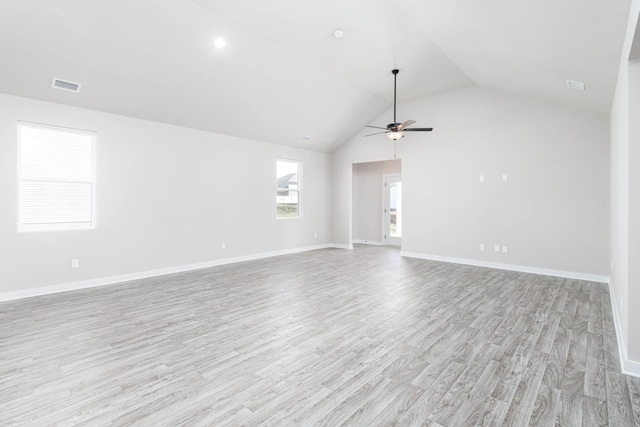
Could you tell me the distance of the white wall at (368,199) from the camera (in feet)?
31.8

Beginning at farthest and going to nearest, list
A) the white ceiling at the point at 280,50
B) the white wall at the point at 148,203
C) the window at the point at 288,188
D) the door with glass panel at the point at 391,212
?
the door with glass panel at the point at 391,212, the window at the point at 288,188, the white wall at the point at 148,203, the white ceiling at the point at 280,50

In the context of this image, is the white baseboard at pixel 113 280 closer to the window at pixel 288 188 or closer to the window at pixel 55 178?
the window at pixel 55 178

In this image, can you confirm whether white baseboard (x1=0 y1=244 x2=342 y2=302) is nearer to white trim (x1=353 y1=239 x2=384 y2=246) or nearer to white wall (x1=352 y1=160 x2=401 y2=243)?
white trim (x1=353 y1=239 x2=384 y2=246)

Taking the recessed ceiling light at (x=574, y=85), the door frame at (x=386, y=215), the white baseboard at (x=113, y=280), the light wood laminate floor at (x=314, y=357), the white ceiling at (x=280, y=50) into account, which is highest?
the white ceiling at (x=280, y=50)

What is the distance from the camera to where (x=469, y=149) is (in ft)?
21.5

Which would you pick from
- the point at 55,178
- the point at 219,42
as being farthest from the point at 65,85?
the point at 219,42

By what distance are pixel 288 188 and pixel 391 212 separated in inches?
129

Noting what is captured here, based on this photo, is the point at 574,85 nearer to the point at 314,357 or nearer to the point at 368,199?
the point at 314,357

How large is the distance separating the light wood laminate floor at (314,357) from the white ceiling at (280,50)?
2696mm

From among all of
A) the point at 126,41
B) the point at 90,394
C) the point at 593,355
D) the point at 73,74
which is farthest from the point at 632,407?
the point at 73,74

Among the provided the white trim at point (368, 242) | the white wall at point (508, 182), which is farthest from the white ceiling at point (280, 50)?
the white trim at point (368, 242)

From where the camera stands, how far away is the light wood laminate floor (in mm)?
1983

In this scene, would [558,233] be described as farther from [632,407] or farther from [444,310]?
[632,407]

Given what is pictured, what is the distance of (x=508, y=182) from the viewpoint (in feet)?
20.0
